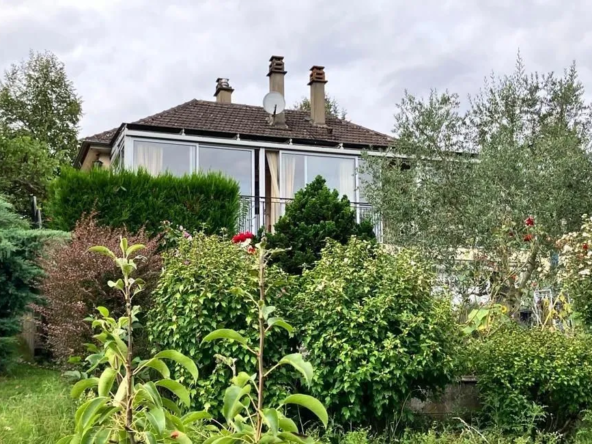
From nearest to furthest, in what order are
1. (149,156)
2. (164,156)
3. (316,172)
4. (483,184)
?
(483,184)
(149,156)
(164,156)
(316,172)

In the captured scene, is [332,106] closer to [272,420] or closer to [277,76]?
[277,76]

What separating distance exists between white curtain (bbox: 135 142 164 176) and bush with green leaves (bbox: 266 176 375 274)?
8.24 m

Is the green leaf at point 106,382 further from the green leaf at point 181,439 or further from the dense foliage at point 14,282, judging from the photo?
the dense foliage at point 14,282

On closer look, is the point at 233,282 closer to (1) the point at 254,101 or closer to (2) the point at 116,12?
(2) the point at 116,12

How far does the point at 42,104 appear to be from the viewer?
114ft

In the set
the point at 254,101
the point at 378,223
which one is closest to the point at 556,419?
the point at 378,223

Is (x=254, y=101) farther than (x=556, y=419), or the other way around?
(x=254, y=101)

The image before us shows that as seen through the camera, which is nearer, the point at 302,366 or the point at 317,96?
the point at 302,366

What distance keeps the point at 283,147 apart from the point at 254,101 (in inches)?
214

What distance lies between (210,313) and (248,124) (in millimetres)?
13469

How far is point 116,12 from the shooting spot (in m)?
11.8

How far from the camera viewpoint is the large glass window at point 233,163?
1802 centimetres

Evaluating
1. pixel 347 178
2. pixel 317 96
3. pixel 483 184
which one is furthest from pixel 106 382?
pixel 317 96

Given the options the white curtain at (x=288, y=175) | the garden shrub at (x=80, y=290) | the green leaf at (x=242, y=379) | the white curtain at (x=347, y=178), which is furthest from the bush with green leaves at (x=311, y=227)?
the white curtain at (x=347, y=178)
